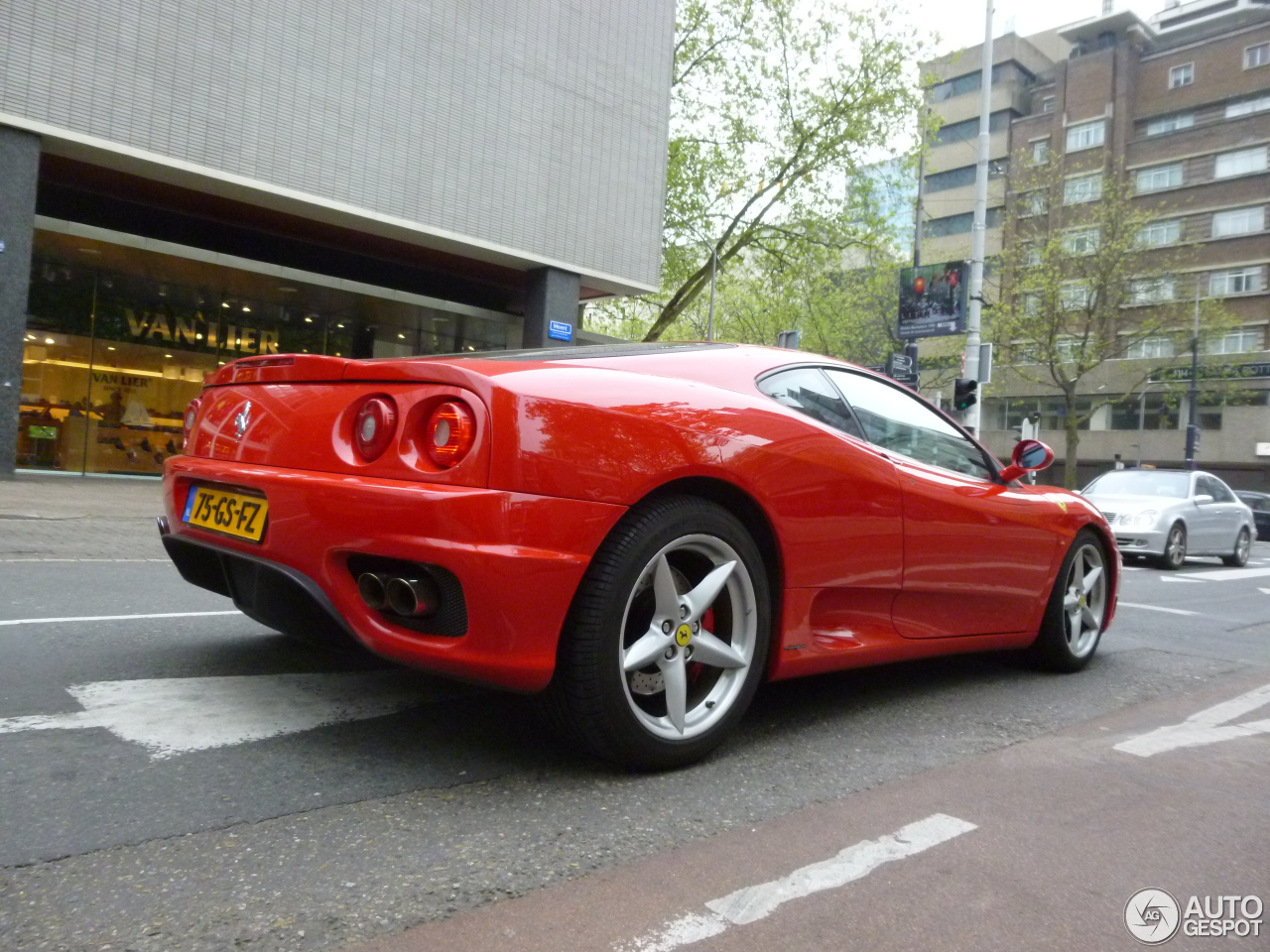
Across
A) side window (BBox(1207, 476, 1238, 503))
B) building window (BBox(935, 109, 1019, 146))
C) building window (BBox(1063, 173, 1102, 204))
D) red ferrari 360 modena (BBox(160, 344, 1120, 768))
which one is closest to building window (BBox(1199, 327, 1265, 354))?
building window (BBox(1063, 173, 1102, 204))

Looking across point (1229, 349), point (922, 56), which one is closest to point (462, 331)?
point (922, 56)

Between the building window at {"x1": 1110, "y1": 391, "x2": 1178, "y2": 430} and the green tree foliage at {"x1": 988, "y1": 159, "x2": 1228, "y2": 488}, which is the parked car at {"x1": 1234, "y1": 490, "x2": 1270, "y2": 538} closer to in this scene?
the green tree foliage at {"x1": 988, "y1": 159, "x2": 1228, "y2": 488}

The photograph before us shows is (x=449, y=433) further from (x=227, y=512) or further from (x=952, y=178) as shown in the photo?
(x=952, y=178)

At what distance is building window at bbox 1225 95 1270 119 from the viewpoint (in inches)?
1650

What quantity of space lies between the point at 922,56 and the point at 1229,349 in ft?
81.4

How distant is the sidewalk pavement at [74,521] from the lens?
7246 millimetres

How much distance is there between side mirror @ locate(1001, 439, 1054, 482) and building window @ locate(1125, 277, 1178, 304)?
3336 cm

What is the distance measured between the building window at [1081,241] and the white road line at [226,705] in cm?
3540

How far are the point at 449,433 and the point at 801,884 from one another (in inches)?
52.1

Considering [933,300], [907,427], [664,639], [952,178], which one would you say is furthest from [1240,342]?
[664,639]

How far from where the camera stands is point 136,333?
17.5 m

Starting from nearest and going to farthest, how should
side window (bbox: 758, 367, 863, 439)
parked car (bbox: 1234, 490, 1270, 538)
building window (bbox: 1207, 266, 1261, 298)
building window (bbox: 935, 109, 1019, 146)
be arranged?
side window (bbox: 758, 367, 863, 439)
parked car (bbox: 1234, 490, 1270, 538)
building window (bbox: 1207, 266, 1261, 298)
building window (bbox: 935, 109, 1019, 146)

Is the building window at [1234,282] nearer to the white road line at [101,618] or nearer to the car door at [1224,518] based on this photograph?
the car door at [1224,518]

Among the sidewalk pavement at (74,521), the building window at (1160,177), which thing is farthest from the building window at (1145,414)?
the sidewalk pavement at (74,521)
